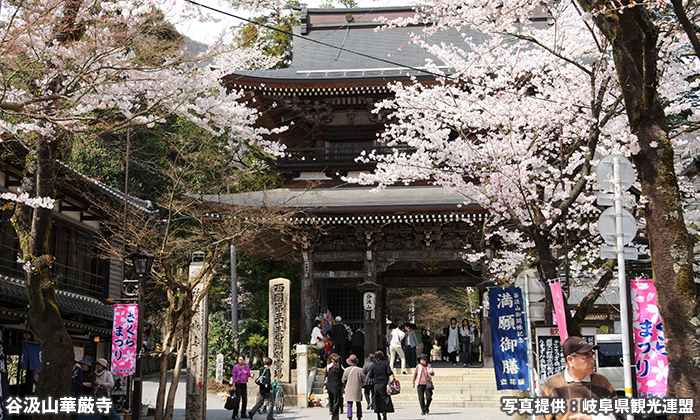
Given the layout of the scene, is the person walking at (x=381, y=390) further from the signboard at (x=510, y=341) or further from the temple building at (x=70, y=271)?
the temple building at (x=70, y=271)

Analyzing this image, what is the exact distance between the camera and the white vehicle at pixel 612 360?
1542 cm

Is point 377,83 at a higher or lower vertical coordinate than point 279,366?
higher

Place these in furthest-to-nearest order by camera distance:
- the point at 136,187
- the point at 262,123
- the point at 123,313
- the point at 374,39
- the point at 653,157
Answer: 1. the point at 136,187
2. the point at 374,39
3. the point at 262,123
4. the point at 123,313
5. the point at 653,157

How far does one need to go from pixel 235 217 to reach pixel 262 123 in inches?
293

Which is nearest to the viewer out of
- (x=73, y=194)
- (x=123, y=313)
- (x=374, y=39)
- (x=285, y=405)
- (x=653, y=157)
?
(x=653, y=157)

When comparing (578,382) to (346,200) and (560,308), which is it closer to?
(560,308)

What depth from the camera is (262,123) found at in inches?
904

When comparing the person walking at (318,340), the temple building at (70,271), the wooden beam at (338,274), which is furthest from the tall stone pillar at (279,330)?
the temple building at (70,271)

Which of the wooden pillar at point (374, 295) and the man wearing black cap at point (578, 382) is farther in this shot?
the wooden pillar at point (374, 295)

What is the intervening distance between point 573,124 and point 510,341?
461 centimetres

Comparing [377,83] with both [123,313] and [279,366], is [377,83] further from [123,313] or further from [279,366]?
[123,313]

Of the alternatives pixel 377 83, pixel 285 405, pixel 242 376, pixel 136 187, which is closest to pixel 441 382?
pixel 285 405

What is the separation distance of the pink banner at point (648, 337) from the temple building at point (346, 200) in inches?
390

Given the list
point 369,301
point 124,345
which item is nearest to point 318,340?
point 369,301
